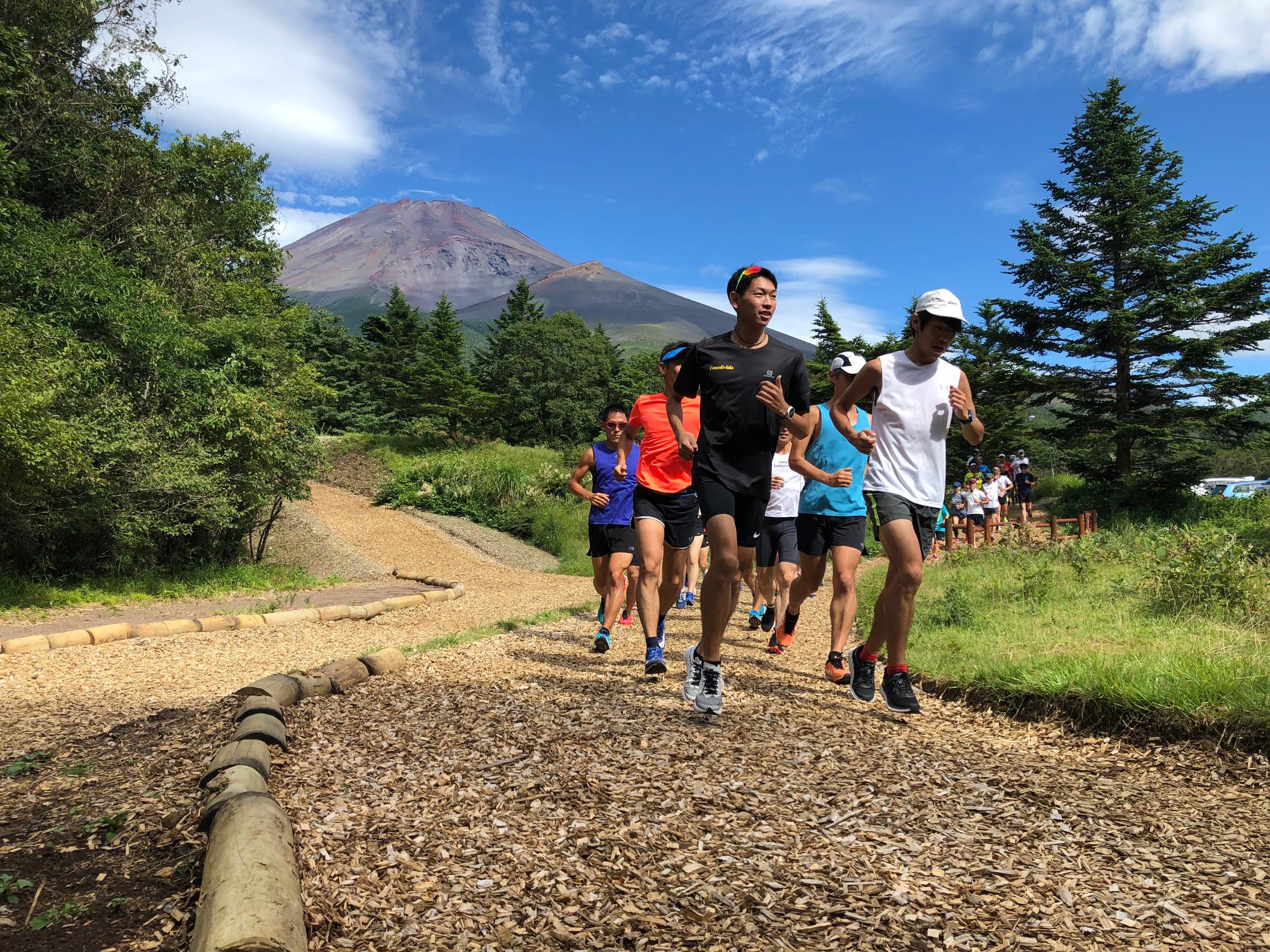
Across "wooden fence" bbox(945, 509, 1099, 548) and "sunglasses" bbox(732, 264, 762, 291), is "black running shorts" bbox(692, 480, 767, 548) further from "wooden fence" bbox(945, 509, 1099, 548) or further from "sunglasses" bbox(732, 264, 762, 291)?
"wooden fence" bbox(945, 509, 1099, 548)

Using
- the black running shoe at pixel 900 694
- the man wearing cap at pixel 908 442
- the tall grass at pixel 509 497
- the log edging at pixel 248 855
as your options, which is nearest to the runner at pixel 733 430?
the man wearing cap at pixel 908 442

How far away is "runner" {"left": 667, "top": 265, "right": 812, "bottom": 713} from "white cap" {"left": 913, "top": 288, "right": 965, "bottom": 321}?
71cm

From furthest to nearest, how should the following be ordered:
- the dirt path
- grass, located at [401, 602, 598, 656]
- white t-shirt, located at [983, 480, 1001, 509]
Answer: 1. white t-shirt, located at [983, 480, 1001, 509]
2. grass, located at [401, 602, 598, 656]
3. the dirt path

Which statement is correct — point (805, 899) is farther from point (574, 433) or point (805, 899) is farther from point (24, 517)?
point (574, 433)

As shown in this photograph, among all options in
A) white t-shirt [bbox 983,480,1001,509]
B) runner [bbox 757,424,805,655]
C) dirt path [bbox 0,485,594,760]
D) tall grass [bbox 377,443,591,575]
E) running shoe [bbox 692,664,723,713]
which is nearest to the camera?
running shoe [bbox 692,664,723,713]

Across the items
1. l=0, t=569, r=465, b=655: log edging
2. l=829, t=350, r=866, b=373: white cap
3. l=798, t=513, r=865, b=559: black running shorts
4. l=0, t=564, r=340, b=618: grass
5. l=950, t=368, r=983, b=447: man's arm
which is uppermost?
l=829, t=350, r=866, b=373: white cap

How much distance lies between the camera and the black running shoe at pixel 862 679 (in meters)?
4.84

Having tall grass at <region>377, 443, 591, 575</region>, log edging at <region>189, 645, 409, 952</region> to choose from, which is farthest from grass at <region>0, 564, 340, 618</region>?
log edging at <region>189, 645, 409, 952</region>

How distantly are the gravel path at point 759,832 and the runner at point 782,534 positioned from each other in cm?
287

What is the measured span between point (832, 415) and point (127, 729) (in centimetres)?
425

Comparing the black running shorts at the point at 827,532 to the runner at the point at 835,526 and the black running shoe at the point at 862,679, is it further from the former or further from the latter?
the black running shoe at the point at 862,679

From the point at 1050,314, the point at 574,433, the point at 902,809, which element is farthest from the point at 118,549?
the point at 574,433

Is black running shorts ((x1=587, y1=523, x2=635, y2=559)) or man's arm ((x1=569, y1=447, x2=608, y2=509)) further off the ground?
man's arm ((x1=569, y1=447, x2=608, y2=509))

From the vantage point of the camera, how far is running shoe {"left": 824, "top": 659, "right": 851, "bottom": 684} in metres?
5.45
